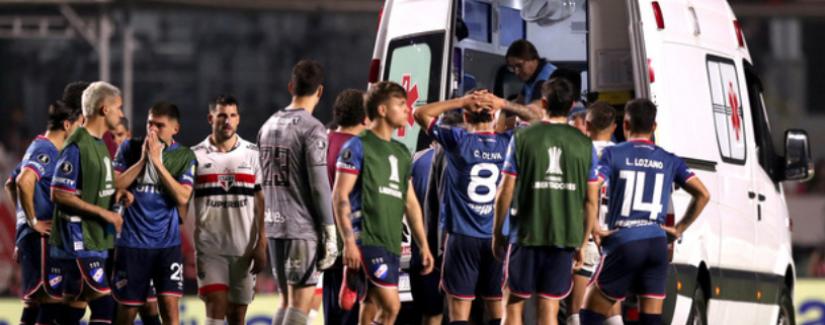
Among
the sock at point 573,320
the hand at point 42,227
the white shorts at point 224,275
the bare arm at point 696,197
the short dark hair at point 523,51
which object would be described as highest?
the short dark hair at point 523,51

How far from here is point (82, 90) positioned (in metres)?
11.5

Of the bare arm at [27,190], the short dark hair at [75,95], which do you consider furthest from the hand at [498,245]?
the bare arm at [27,190]

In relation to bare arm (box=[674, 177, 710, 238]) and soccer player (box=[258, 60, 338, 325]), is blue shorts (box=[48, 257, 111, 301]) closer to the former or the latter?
Result: soccer player (box=[258, 60, 338, 325])

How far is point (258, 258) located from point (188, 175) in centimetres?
71

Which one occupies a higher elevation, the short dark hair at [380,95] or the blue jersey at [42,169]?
the short dark hair at [380,95]

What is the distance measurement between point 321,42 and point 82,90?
2444 cm

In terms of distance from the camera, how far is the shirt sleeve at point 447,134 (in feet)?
34.2

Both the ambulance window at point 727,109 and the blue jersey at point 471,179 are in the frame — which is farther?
the ambulance window at point 727,109

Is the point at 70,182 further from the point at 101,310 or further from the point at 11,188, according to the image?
the point at 11,188

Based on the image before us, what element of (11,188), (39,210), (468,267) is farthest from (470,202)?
(11,188)

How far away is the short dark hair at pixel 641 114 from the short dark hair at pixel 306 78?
72.2 inches

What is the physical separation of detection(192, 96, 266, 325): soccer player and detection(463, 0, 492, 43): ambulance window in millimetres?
2044

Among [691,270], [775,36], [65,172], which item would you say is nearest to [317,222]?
[65,172]

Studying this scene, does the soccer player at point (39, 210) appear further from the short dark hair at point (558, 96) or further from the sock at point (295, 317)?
the short dark hair at point (558, 96)
